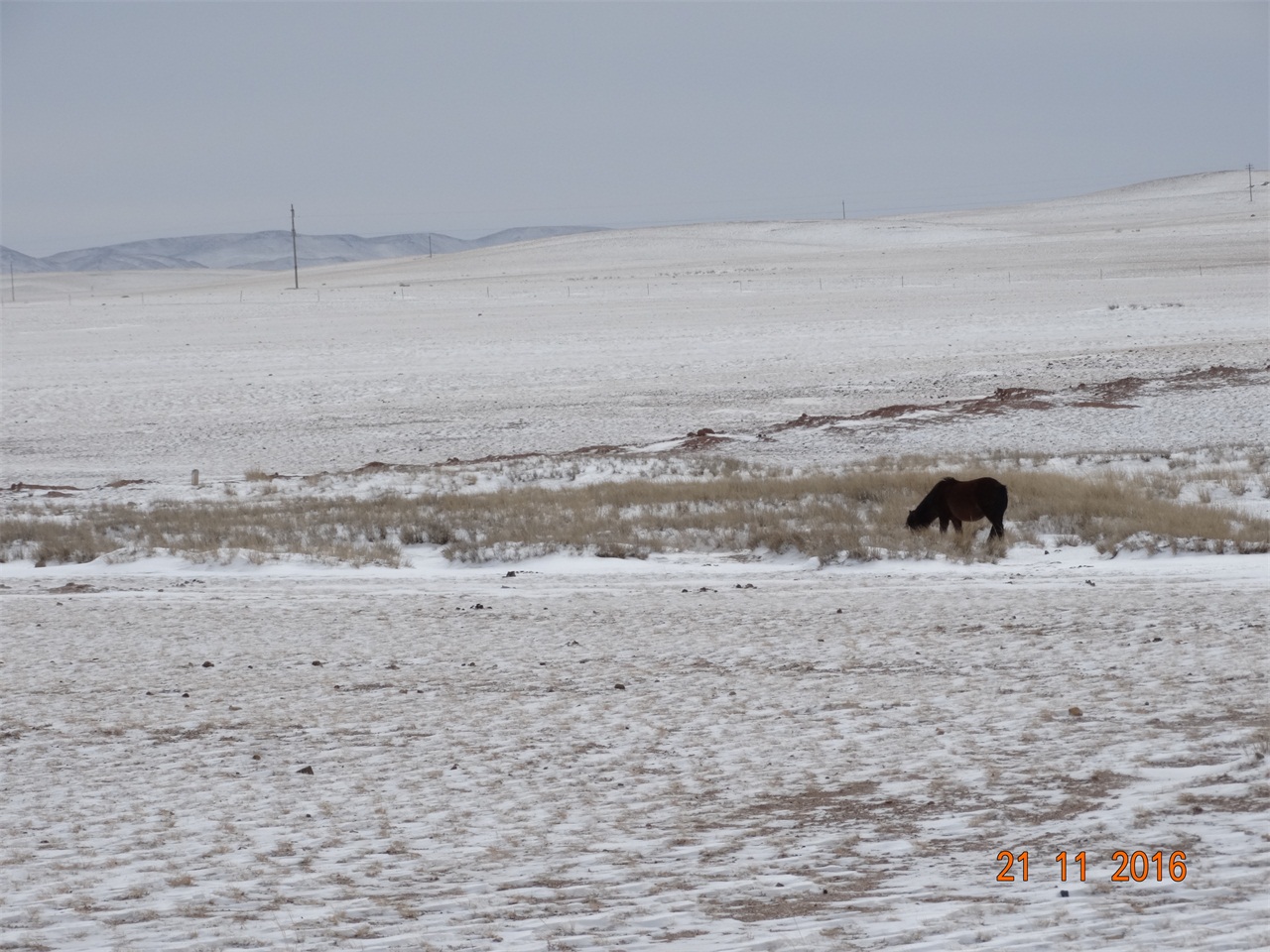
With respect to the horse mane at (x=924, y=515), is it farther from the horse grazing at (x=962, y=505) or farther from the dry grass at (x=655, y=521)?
the dry grass at (x=655, y=521)

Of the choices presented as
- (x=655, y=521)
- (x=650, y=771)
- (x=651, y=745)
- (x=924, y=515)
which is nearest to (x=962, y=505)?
(x=924, y=515)

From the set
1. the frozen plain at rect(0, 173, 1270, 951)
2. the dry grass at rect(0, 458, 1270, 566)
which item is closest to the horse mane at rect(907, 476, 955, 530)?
the dry grass at rect(0, 458, 1270, 566)

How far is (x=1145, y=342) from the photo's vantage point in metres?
41.6

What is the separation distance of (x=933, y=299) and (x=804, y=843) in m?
53.9

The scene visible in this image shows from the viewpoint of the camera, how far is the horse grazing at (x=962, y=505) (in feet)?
50.9

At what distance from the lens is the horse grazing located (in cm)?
1552

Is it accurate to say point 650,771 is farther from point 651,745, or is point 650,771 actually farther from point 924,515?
point 924,515

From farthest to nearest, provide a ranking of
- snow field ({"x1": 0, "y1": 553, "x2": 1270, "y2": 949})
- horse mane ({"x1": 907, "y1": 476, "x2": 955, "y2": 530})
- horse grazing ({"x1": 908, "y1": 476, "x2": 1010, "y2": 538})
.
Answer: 1. horse mane ({"x1": 907, "y1": 476, "x2": 955, "y2": 530})
2. horse grazing ({"x1": 908, "y1": 476, "x2": 1010, "y2": 538})
3. snow field ({"x1": 0, "y1": 553, "x2": 1270, "y2": 949})

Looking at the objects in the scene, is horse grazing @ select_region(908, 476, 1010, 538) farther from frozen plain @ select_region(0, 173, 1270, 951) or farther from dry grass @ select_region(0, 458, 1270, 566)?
frozen plain @ select_region(0, 173, 1270, 951)

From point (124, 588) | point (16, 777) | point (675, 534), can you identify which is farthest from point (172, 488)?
point (16, 777)

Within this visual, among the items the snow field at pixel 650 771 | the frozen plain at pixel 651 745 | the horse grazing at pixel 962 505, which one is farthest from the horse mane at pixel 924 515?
the snow field at pixel 650 771

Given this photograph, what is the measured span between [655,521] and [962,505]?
14.2ft

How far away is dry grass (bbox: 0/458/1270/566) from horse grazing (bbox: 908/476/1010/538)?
24 cm

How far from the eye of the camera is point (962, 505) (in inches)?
619
